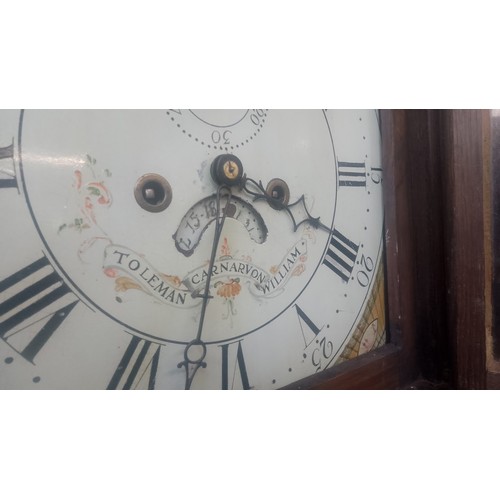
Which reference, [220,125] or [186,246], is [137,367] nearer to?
[186,246]

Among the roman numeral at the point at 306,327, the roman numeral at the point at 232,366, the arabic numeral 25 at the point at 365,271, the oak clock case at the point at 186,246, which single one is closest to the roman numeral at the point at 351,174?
the oak clock case at the point at 186,246

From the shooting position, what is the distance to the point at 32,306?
0.49 meters

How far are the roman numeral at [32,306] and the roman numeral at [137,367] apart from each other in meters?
0.09

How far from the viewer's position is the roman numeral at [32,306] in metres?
0.48

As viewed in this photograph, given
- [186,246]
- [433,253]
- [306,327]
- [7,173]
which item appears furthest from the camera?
[433,253]

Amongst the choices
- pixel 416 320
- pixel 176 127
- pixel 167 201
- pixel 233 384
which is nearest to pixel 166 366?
pixel 233 384

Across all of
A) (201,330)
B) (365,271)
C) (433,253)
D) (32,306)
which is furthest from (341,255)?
(32,306)

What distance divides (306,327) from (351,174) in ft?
0.95

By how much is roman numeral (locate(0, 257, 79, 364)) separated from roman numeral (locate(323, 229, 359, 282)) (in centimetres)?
43

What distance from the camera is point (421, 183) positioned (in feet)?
2.73

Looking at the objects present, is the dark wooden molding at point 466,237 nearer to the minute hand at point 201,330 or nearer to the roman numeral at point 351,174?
the roman numeral at point 351,174

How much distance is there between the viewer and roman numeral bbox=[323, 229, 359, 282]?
764 millimetres

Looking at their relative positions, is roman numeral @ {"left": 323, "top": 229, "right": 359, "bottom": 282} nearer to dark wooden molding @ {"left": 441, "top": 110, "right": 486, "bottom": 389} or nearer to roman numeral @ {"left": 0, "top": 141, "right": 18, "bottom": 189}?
dark wooden molding @ {"left": 441, "top": 110, "right": 486, "bottom": 389}

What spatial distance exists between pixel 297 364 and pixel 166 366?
0.75 feet
